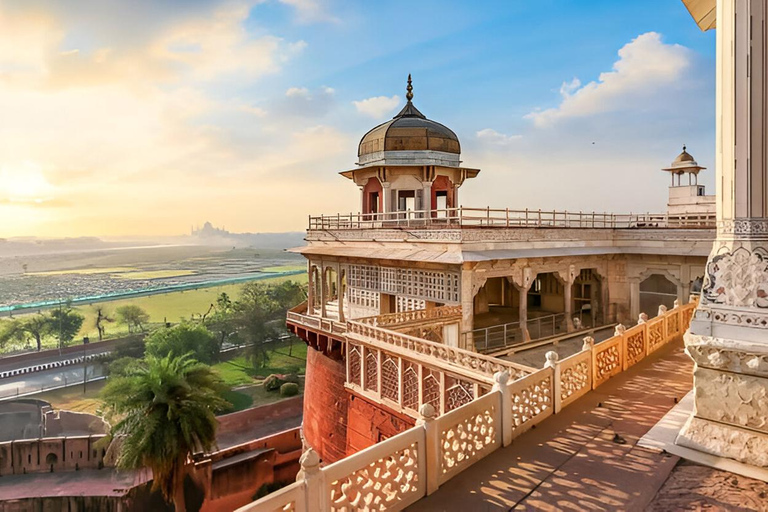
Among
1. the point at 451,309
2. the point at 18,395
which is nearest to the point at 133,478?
the point at 451,309

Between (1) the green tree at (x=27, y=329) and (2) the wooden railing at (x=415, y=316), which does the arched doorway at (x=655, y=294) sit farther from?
(1) the green tree at (x=27, y=329)

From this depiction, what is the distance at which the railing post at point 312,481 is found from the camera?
3297 millimetres

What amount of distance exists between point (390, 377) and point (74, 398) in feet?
145

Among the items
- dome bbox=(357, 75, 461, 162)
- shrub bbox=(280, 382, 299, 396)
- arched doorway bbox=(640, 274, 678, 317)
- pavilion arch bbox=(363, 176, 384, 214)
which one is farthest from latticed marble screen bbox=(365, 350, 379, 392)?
shrub bbox=(280, 382, 299, 396)

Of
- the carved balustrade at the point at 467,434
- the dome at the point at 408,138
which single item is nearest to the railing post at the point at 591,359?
the carved balustrade at the point at 467,434

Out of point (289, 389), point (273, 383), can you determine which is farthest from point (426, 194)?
point (273, 383)

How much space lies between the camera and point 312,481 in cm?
333

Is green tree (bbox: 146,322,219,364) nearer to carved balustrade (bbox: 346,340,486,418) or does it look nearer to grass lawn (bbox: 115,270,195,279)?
carved balustrade (bbox: 346,340,486,418)

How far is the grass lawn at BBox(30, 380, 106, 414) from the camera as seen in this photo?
133 feet

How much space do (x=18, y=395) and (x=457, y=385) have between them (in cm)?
5145

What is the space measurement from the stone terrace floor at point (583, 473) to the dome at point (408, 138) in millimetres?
15538

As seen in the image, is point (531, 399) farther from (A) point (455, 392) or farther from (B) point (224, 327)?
(B) point (224, 327)

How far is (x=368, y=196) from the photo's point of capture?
70.4 feet

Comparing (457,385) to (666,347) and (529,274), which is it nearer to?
(666,347)
